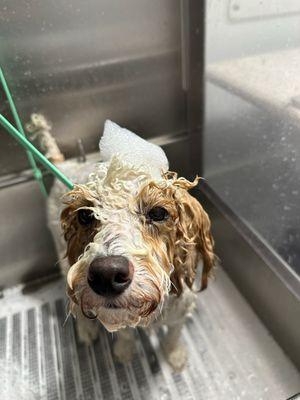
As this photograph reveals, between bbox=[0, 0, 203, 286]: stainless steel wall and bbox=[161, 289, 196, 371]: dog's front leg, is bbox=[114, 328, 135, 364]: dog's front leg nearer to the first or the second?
bbox=[161, 289, 196, 371]: dog's front leg

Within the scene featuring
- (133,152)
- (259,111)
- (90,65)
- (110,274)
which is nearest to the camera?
(110,274)

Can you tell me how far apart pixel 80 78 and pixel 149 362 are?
1.14m

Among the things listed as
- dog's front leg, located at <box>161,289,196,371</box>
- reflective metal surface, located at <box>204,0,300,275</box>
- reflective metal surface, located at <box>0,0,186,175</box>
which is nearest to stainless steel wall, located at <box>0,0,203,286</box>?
reflective metal surface, located at <box>0,0,186,175</box>

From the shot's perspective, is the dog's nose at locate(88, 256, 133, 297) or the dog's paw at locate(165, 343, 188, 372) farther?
the dog's paw at locate(165, 343, 188, 372)

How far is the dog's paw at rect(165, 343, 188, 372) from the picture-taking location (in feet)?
4.11

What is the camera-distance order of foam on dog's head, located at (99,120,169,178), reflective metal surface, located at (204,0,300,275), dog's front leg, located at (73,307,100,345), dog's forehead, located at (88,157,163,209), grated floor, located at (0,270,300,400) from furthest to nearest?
1. dog's front leg, located at (73,307,100,345)
2. grated floor, located at (0,270,300,400)
3. reflective metal surface, located at (204,0,300,275)
4. foam on dog's head, located at (99,120,169,178)
5. dog's forehead, located at (88,157,163,209)

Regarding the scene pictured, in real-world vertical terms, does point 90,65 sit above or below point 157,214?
above

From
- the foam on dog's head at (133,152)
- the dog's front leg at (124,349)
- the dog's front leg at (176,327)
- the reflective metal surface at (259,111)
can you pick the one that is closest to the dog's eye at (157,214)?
the foam on dog's head at (133,152)

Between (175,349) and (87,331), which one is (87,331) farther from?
(175,349)

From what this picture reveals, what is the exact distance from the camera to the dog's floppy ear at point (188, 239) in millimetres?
925

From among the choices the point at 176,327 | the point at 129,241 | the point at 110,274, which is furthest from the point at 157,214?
the point at 176,327

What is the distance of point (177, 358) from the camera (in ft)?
4.13

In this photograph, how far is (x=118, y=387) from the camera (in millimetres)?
1229

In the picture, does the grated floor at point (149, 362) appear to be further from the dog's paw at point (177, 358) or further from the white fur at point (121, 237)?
the white fur at point (121, 237)
